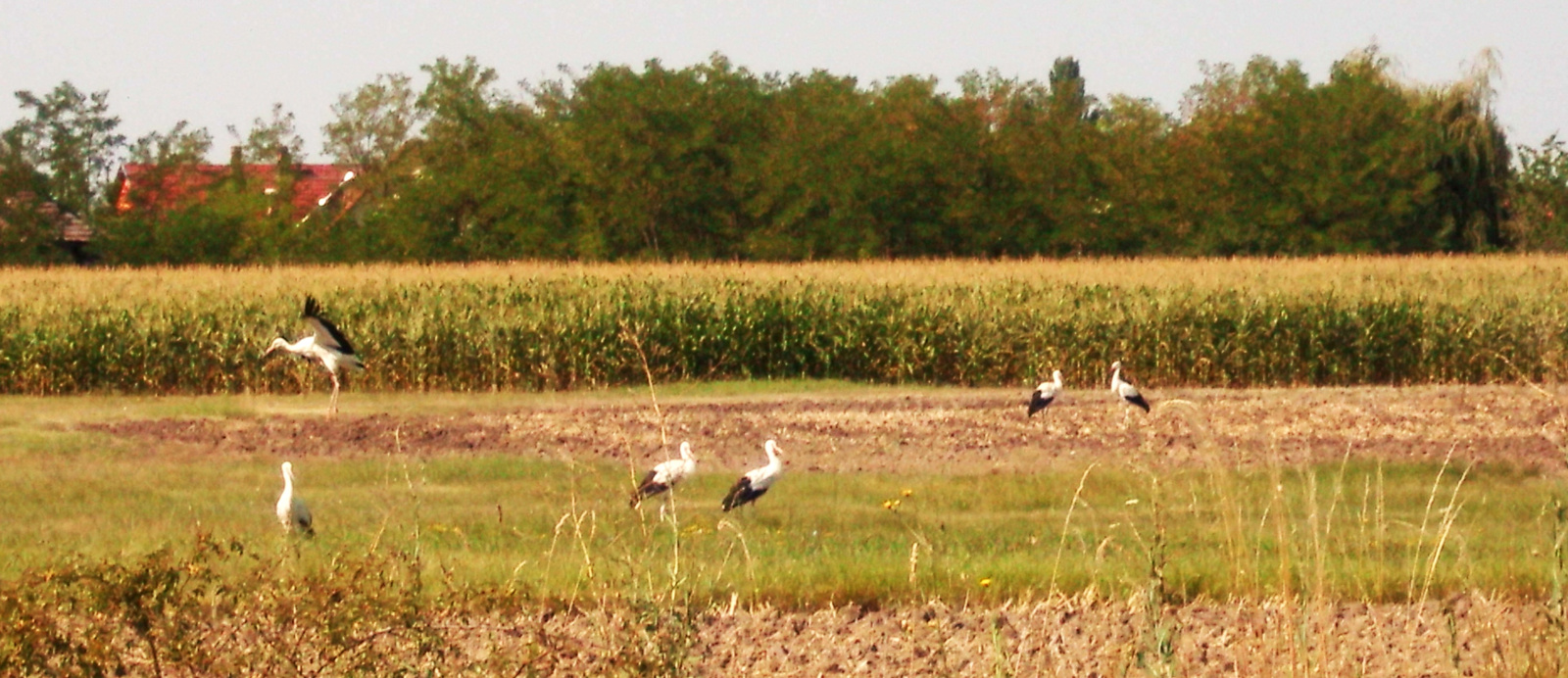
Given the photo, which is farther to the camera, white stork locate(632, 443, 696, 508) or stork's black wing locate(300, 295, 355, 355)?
stork's black wing locate(300, 295, 355, 355)

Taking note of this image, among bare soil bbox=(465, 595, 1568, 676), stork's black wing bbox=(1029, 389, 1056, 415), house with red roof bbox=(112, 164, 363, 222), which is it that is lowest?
stork's black wing bbox=(1029, 389, 1056, 415)

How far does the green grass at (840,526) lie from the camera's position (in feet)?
26.9

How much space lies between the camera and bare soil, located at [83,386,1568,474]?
15781mm

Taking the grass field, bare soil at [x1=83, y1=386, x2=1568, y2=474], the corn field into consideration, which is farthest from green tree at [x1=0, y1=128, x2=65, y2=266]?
bare soil at [x1=83, y1=386, x2=1568, y2=474]

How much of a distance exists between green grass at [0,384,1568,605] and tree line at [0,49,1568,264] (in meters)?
40.7

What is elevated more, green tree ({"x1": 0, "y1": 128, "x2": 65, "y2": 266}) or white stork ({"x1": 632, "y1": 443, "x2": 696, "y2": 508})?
green tree ({"x1": 0, "y1": 128, "x2": 65, "y2": 266})

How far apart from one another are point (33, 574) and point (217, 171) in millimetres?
72765

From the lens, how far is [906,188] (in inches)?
2261

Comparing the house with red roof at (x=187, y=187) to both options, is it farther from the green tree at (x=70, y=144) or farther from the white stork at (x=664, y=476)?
the white stork at (x=664, y=476)

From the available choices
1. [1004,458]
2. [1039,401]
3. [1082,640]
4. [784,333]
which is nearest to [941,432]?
[1039,401]

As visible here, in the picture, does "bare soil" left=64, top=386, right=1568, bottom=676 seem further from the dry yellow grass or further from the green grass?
the dry yellow grass

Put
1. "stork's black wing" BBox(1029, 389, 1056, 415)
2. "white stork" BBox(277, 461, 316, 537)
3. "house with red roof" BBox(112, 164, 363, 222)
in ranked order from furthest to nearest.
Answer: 1. "house with red roof" BBox(112, 164, 363, 222)
2. "stork's black wing" BBox(1029, 389, 1056, 415)
3. "white stork" BBox(277, 461, 316, 537)

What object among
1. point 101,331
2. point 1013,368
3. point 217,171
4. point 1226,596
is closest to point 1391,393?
point 1013,368

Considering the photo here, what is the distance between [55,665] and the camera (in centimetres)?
594
